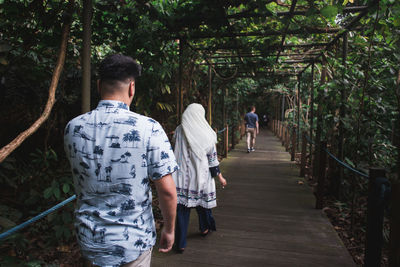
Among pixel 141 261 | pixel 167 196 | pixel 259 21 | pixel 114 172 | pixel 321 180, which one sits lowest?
pixel 321 180

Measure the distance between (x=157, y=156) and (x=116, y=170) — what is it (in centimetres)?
19

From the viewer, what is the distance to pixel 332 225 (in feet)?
13.5

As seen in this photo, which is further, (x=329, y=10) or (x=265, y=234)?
(x=265, y=234)

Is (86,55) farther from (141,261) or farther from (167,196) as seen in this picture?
(141,261)

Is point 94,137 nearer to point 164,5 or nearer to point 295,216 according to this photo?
point 164,5

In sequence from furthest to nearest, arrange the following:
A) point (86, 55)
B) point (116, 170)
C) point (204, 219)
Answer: point (204, 219)
point (86, 55)
point (116, 170)

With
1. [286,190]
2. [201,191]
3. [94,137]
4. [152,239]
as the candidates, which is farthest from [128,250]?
[286,190]

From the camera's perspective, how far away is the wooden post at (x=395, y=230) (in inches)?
61.4

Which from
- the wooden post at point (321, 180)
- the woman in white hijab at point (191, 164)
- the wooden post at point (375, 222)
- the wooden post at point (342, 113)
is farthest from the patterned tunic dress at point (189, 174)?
the wooden post at point (342, 113)

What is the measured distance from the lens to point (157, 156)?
1.36 metres

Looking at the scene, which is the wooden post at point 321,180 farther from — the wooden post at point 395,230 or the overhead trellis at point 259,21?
the wooden post at point 395,230

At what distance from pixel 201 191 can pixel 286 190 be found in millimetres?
3089

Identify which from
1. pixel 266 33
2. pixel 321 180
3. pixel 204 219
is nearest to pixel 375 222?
pixel 204 219

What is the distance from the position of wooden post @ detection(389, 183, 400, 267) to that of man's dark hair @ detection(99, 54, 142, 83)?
1.55 metres
